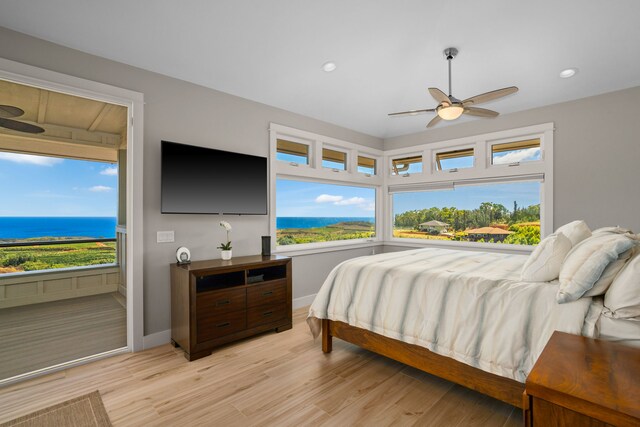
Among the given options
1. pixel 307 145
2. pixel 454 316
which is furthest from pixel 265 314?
pixel 307 145

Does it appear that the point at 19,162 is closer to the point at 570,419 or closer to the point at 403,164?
the point at 570,419

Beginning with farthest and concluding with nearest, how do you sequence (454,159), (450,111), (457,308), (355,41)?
1. (454,159)
2. (355,41)
3. (450,111)
4. (457,308)

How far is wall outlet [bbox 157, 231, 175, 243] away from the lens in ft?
10.0

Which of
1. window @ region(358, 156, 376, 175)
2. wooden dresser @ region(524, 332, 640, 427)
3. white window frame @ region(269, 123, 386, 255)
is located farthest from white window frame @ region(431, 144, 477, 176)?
wooden dresser @ region(524, 332, 640, 427)

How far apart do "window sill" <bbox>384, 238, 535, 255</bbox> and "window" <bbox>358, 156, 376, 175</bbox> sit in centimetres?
129

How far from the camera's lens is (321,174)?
462 centimetres

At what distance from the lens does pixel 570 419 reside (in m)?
1.04

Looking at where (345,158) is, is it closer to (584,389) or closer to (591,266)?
(591,266)

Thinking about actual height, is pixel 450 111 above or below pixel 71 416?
above

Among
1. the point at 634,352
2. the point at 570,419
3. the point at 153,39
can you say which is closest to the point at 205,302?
the point at 153,39

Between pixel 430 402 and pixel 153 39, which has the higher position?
pixel 153 39

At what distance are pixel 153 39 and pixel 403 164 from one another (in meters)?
4.10

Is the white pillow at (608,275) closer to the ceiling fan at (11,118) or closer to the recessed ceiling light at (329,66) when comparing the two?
the recessed ceiling light at (329,66)

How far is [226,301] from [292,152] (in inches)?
89.6
